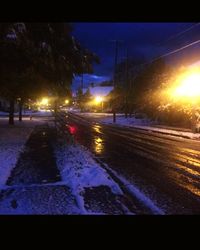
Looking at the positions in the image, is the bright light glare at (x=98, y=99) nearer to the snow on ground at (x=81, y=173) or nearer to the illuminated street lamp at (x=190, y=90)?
the illuminated street lamp at (x=190, y=90)

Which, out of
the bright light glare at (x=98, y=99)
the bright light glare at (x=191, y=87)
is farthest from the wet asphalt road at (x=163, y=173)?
the bright light glare at (x=98, y=99)

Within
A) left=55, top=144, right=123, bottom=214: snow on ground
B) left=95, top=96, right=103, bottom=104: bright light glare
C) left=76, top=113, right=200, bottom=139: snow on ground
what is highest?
left=95, top=96, right=103, bottom=104: bright light glare

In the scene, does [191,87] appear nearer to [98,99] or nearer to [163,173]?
[163,173]

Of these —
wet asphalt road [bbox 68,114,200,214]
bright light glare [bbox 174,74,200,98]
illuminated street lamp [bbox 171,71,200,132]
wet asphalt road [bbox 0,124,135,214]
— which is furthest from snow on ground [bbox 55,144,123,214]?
bright light glare [bbox 174,74,200,98]

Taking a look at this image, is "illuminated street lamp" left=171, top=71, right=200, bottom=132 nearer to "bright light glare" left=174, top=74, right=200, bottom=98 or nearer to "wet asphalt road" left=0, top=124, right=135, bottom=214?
"bright light glare" left=174, top=74, right=200, bottom=98

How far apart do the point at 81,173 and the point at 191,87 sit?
23327mm

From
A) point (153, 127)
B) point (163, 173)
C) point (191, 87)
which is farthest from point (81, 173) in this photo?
point (153, 127)

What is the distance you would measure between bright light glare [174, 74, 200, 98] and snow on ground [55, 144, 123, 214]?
18.8 m

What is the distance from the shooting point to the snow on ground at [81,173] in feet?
29.0

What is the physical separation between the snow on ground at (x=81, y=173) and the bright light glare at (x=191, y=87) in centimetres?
1880

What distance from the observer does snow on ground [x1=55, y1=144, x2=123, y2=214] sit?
884 centimetres
